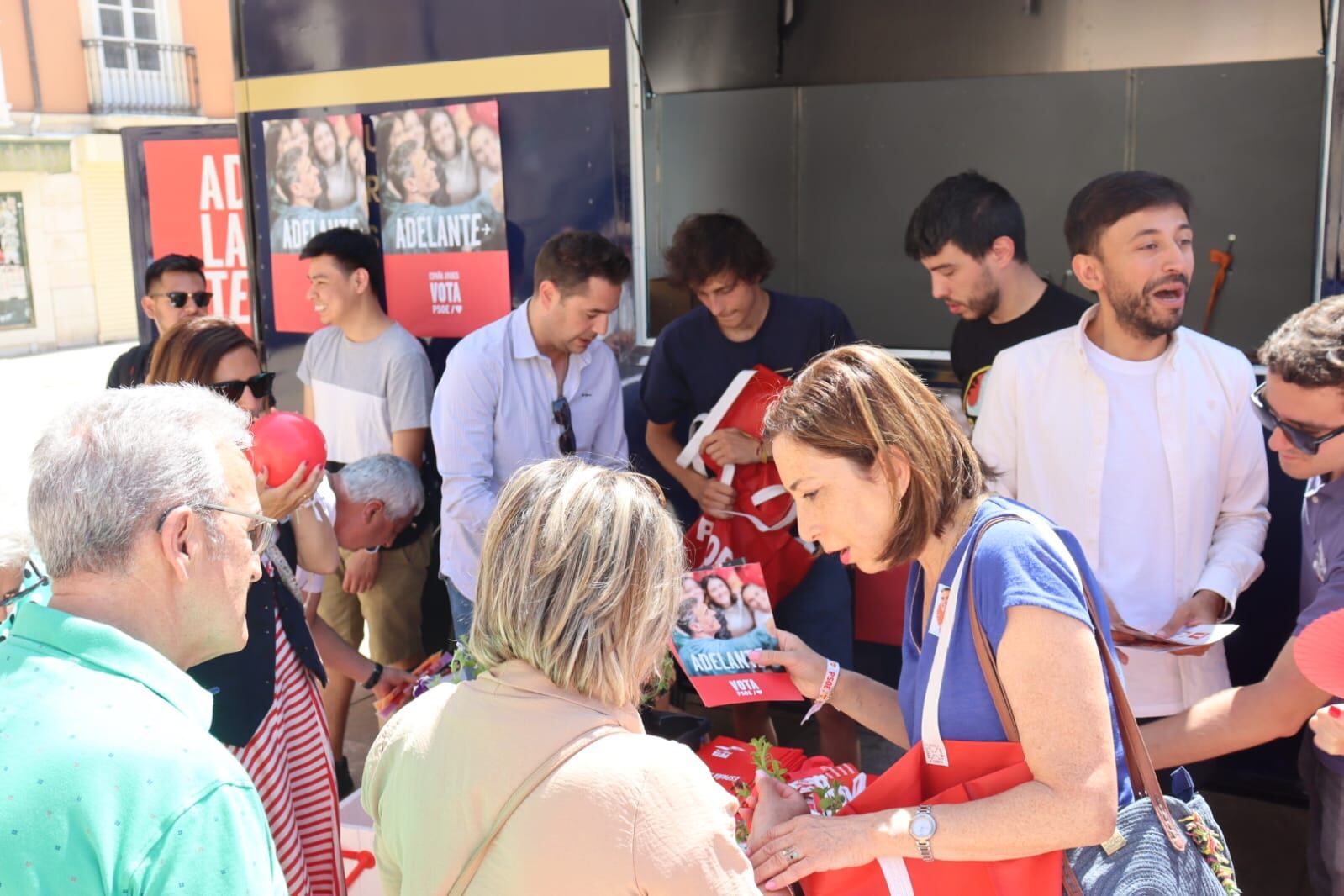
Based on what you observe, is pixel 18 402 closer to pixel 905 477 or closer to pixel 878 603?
pixel 878 603

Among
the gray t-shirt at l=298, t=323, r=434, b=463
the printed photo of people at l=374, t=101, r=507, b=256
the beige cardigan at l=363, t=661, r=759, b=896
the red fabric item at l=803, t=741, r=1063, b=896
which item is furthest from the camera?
the printed photo of people at l=374, t=101, r=507, b=256

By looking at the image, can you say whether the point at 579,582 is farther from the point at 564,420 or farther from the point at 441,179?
the point at 441,179

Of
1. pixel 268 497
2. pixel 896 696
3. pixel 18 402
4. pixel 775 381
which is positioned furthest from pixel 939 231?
pixel 18 402

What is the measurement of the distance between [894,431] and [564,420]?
2063 millimetres

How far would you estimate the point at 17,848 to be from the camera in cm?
117

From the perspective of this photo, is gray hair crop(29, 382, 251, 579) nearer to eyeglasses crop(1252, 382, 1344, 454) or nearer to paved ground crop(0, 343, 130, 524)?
eyeglasses crop(1252, 382, 1344, 454)

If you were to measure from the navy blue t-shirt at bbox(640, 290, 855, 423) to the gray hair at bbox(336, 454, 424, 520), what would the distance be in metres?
0.94

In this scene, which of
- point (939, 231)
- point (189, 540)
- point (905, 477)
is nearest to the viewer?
point (189, 540)

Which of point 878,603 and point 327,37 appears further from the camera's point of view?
point 327,37

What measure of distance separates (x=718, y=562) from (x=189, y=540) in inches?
92.4

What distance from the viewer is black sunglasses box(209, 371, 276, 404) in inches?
124

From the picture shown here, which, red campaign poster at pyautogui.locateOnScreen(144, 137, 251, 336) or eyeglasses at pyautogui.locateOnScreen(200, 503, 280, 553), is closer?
eyeglasses at pyautogui.locateOnScreen(200, 503, 280, 553)

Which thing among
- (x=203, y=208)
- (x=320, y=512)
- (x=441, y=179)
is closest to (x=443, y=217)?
(x=441, y=179)

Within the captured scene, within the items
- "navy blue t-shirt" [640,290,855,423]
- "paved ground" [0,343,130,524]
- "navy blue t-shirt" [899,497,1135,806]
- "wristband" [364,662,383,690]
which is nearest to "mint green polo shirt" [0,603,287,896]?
"navy blue t-shirt" [899,497,1135,806]
